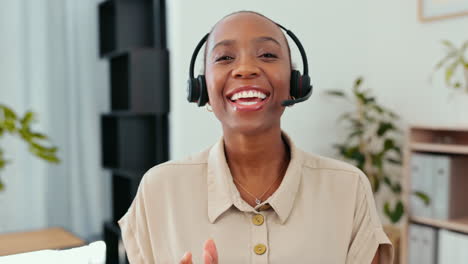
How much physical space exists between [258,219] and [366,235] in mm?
221

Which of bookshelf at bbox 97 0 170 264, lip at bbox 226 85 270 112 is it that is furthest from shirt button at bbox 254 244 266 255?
bookshelf at bbox 97 0 170 264

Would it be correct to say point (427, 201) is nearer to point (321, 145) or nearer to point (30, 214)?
point (321, 145)

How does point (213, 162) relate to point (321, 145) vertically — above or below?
above

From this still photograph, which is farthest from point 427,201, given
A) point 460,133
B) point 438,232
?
point 460,133

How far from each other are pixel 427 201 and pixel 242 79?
1.84 metres

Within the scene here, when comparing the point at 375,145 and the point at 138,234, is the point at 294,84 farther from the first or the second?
the point at 375,145

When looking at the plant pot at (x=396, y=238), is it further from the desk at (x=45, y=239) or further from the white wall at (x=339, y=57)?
the desk at (x=45, y=239)

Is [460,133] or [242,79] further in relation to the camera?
[460,133]

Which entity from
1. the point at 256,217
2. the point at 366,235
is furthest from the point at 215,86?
the point at 366,235

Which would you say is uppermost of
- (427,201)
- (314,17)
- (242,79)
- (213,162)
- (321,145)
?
(314,17)

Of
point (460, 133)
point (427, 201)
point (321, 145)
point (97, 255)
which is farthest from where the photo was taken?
point (321, 145)

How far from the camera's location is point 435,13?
2531mm

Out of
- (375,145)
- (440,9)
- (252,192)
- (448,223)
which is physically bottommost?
(448,223)

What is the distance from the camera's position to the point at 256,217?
0.86 m
